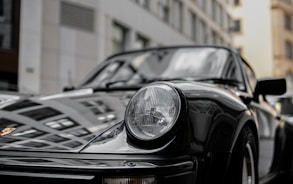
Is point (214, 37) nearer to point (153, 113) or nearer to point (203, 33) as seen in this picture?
point (203, 33)

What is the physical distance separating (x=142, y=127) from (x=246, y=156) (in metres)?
0.74

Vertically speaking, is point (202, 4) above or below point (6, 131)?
above

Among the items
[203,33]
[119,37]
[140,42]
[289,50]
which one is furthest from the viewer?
[289,50]

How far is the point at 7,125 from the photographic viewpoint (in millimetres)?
1763

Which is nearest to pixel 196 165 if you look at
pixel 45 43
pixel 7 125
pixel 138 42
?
pixel 7 125

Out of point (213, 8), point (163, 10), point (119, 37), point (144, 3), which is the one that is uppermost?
point (213, 8)

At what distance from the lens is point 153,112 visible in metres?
1.63

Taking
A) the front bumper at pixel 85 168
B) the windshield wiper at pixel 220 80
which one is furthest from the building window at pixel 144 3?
the front bumper at pixel 85 168

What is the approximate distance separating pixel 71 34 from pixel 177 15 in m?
11.1

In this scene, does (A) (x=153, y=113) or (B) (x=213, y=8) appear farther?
(B) (x=213, y=8)

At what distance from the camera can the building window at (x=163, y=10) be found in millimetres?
21969

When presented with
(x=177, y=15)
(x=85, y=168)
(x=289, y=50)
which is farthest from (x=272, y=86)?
(x=289, y=50)

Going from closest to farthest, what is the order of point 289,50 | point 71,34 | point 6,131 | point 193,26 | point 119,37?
point 6,131 → point 71,34 → point 119,37 → point 193,26 → point 289,50

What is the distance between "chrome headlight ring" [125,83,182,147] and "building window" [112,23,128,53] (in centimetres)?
1582
